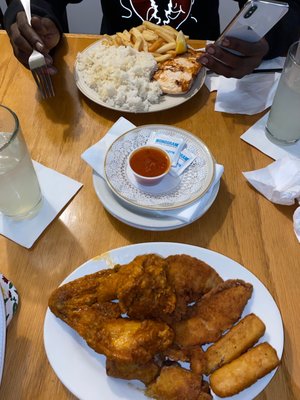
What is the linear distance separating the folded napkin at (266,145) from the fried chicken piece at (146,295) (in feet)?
→ 2.36

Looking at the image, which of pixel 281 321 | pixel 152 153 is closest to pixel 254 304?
pixel 281 321

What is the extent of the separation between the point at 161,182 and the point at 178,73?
57cm

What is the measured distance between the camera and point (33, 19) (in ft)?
5.15

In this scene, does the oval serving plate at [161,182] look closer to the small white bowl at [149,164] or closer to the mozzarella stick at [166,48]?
the small white bowl at [149,164]

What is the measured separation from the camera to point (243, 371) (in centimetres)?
85

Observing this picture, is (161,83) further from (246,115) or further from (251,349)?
(251,349)

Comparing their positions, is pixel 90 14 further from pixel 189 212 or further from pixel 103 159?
pixel 189 212

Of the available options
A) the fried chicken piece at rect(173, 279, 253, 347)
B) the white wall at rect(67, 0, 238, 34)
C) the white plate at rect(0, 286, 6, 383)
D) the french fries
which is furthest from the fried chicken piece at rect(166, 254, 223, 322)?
the white wall at rect(67, 0, 238, 34)

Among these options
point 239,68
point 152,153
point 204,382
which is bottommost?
point 204,382

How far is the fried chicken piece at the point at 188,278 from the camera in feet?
3.18

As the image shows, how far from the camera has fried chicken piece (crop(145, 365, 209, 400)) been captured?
0.83m

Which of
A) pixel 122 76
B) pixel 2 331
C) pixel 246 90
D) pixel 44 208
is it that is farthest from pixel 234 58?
pixel 2 331

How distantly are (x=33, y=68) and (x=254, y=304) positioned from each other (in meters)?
1.17

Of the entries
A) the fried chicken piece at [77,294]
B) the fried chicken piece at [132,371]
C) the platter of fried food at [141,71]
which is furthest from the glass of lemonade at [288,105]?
the fried chicken piece at [132,371]
